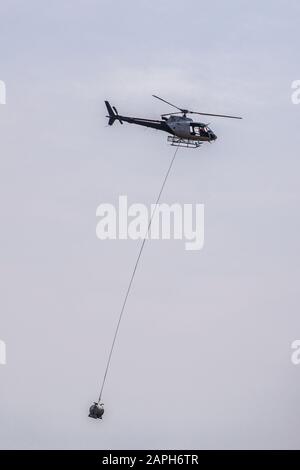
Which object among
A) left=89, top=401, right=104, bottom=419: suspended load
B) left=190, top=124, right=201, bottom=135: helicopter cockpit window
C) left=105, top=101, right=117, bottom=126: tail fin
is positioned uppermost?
left=105, top=101, right=117, bottom=126: tail fin

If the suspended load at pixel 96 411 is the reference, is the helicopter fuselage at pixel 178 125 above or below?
above

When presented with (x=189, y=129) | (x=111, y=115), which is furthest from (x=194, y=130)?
(x=111, y=115)

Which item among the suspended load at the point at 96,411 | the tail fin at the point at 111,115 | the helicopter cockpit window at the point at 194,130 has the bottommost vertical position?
the suspended load at the point at 96,411

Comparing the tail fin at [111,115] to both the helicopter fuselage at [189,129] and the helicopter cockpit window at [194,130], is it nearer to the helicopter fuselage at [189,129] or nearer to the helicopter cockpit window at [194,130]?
the helicopter fuselage at [189,129]

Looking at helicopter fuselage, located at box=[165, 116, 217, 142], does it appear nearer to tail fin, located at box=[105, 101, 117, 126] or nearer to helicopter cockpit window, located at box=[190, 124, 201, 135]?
helicopter cockpit window, located at box=[190, 124, 201, 135]

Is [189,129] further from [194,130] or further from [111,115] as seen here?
[111,115]

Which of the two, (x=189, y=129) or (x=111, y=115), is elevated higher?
(x=111, y=115)

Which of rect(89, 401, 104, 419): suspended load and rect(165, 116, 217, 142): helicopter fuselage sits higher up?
rect(165, 116, 217, 142): helicopter fuselage

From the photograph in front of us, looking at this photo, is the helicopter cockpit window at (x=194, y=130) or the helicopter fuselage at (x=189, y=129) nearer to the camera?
the helicopter fuselage at (x=189, y=129)
